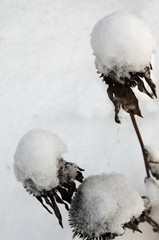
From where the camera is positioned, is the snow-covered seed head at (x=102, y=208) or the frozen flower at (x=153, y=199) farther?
the frozen flower at (x=153, y=199)

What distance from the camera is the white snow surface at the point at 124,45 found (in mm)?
410

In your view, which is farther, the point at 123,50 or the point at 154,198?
the point at 154,198

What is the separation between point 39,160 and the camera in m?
0.50

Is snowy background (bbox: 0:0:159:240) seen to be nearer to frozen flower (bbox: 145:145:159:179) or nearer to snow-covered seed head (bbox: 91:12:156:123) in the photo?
frozen flower (bbox: 145:145:159:179)

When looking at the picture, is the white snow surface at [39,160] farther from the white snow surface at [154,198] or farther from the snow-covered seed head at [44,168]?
the white snow surface at [154,198]

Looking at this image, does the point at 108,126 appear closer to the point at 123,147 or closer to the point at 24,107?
the point at 123,147

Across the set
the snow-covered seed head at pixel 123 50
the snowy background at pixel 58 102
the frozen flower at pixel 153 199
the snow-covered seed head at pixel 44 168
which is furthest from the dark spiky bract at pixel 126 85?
the snowy background at pixel 58 102

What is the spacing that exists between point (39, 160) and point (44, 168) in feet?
0.05

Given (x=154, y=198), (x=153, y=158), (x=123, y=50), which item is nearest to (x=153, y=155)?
(x=153, y=158)

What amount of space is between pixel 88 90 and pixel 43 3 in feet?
1.29

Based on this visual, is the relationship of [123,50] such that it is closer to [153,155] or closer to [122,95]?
[122,95]

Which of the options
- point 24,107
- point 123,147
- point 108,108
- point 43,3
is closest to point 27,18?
point 43,3

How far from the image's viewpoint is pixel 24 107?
1.05m

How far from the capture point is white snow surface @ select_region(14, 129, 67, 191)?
0.49 m
